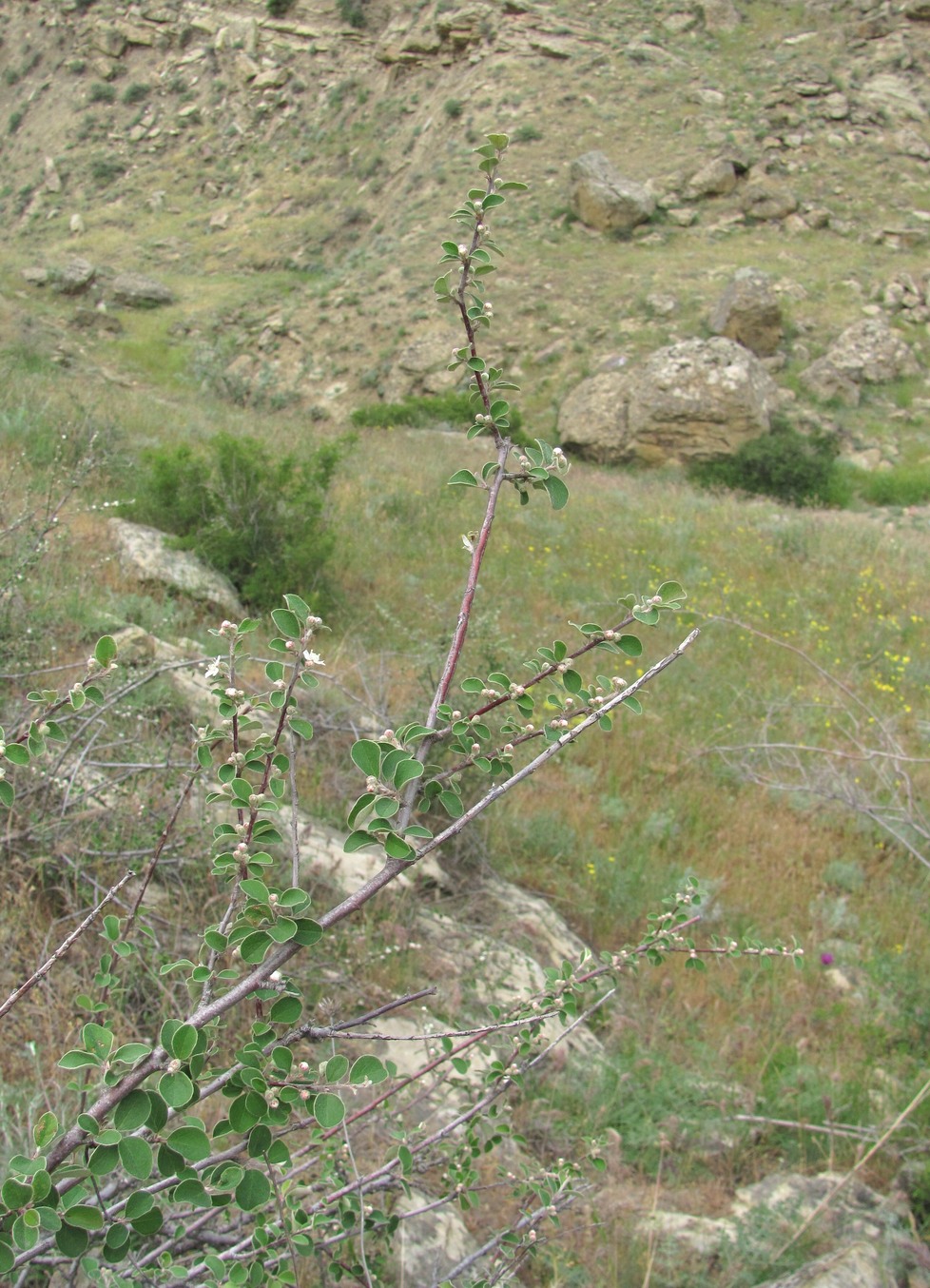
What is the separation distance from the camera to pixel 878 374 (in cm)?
1703

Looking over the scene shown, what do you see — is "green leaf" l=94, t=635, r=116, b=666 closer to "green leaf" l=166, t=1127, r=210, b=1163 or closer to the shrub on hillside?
"green leaf" l=166, t=1127, r=210, b=1163

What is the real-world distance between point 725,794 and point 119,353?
688 inches

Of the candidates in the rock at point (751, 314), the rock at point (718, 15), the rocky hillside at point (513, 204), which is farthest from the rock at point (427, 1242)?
the rock at point (718, 15)

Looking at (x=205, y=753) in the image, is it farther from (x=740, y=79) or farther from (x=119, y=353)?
(x=740, y=79)

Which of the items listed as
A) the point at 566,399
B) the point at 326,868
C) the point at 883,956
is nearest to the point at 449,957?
the point at 326,868

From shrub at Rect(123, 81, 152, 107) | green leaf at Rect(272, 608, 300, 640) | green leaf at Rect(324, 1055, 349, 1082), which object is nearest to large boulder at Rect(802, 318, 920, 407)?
green leaf at Rect(272, 608, 300, 640)

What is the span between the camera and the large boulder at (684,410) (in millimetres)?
14492

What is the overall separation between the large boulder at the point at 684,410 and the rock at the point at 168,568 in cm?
1066

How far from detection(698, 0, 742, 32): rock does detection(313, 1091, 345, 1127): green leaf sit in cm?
3209

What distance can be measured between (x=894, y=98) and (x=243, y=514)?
80.7 feet

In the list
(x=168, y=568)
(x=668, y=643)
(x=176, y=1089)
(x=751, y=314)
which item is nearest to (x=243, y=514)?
(x=168, y=568)

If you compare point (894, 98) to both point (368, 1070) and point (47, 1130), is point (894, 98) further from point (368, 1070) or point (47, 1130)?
point (47, 1130)

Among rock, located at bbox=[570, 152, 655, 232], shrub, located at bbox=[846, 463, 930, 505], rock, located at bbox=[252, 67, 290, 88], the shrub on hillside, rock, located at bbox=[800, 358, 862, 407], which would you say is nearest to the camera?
the shrub on hillside

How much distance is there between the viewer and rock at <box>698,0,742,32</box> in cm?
2634
